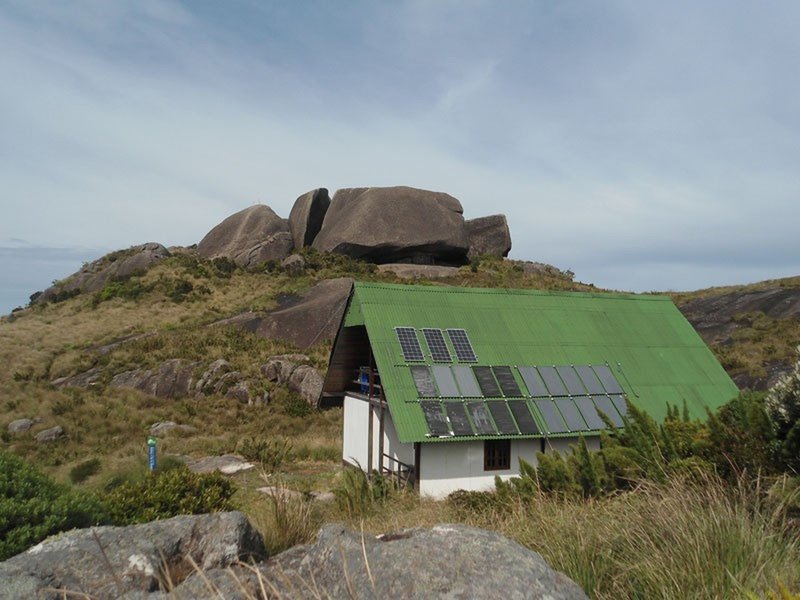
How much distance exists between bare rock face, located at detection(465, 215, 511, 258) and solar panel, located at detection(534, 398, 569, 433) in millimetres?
45061

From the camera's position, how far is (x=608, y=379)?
66.0 ft

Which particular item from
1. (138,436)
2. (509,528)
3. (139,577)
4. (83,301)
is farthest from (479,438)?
(83,301)

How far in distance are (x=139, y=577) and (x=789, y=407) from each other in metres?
7.78

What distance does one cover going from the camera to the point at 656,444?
10.0 m

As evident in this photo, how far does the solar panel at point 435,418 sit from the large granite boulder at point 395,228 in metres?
39.3

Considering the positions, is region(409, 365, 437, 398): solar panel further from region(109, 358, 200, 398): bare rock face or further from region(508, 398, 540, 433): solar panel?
region(109, 358, 200, 398): bare rock face

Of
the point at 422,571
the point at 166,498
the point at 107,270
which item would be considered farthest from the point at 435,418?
the point at 107,270

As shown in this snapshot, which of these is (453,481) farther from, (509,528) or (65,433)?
(65,433)

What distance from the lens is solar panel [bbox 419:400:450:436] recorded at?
1652cm

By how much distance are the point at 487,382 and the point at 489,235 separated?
4664 centimetres

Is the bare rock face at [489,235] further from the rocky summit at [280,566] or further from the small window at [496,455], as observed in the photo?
the rocky summit at [280,566]

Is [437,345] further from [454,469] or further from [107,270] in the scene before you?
[107,270]

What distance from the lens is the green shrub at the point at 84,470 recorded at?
21016 mm

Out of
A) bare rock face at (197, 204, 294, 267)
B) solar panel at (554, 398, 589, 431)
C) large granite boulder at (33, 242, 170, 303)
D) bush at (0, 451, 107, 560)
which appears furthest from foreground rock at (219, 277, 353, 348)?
bush at (0, 451, 107, 560)
